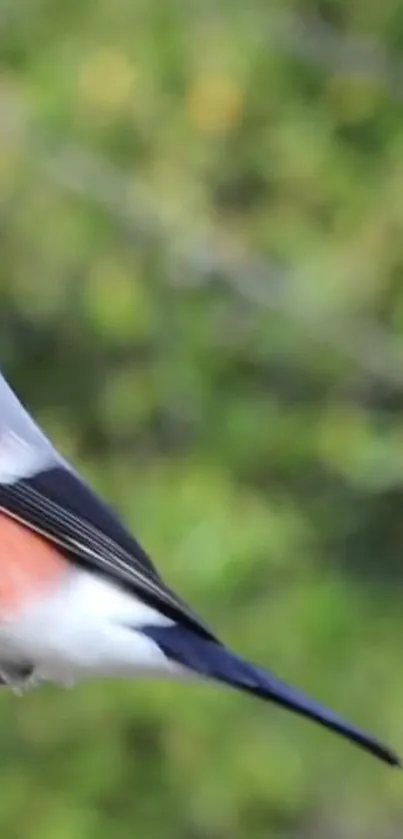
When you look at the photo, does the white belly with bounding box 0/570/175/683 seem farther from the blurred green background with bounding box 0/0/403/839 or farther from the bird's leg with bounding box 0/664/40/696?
the blurred green background with bounding box 0/0/403/839

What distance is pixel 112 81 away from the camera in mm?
2576

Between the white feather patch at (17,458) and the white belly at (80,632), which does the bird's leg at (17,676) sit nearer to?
the white belly at (80,632)

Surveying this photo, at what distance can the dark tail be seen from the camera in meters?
1.28

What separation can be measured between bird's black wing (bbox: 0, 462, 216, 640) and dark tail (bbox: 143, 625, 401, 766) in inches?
0.7

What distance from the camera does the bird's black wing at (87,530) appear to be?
58.1 inches

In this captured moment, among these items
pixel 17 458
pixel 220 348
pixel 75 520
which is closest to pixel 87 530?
pixel 75 520

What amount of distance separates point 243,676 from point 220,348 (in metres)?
1.31

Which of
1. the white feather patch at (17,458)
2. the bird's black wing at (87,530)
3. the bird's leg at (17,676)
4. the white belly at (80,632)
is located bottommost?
the bird's leg at (17,676)

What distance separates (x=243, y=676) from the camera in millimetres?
1363

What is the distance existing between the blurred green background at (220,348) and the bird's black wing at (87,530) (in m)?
0.84

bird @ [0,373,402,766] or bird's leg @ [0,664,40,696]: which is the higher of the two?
bird @ [0,373,402,766]

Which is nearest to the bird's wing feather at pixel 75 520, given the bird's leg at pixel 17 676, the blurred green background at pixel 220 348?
the bird's leg at pixel 17 676

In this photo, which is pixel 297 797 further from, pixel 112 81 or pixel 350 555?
pixel 112 81

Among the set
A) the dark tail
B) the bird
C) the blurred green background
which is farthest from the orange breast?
the blurred green background
